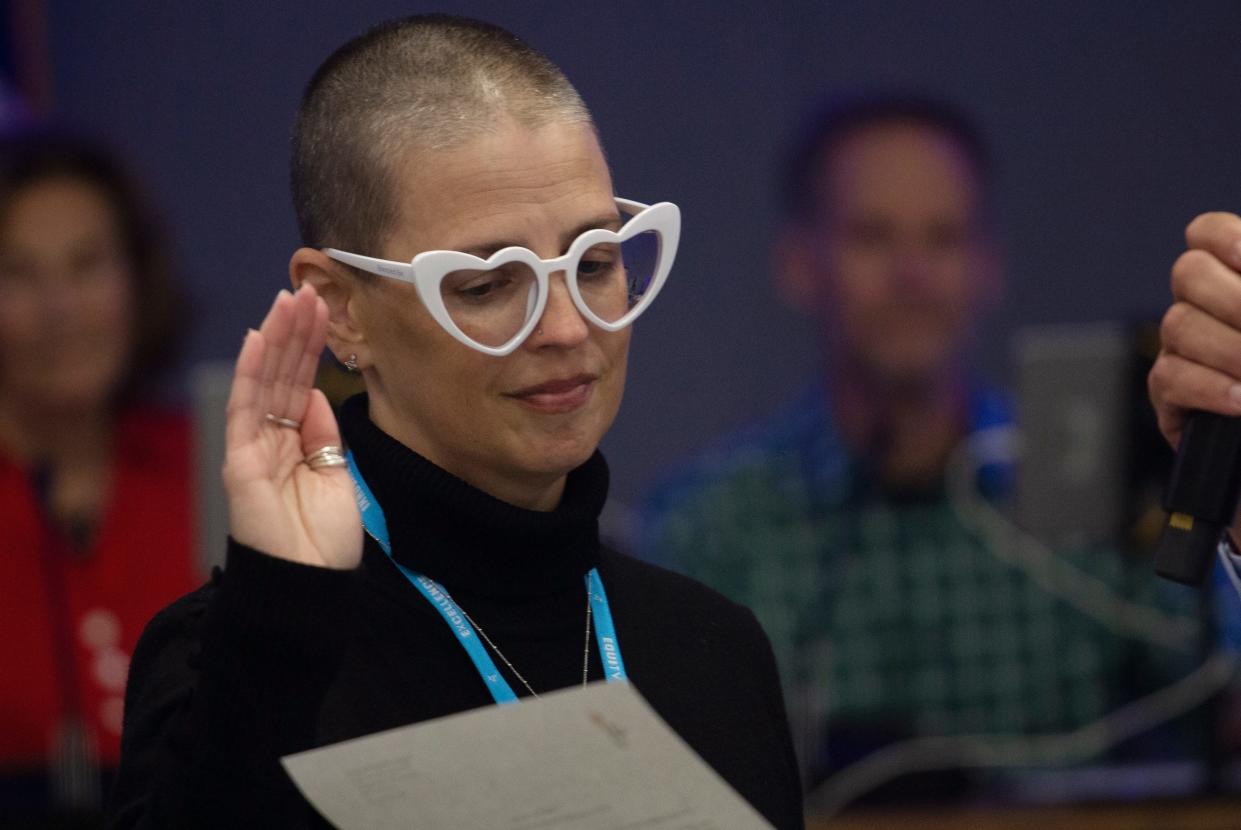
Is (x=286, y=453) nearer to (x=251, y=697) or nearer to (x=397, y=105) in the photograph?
(x=251, y=697)

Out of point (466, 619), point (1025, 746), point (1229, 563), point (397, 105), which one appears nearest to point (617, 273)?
point (397, 105)

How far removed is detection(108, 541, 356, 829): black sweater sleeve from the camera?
49.6 inches

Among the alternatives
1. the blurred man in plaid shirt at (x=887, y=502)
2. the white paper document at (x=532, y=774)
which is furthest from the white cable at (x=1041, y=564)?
the white paper document at (x=532, y=774)

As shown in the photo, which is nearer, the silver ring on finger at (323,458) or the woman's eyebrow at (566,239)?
the silver ring on finger at (323,458)

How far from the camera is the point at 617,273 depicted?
1593 millimetres

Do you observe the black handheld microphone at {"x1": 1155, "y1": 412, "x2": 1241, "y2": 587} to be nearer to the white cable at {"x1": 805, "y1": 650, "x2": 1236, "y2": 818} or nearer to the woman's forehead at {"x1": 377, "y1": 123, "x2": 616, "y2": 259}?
the woman's forehead at {"x1": 377, "y1": 123, "x2": 616, "y2": 259}

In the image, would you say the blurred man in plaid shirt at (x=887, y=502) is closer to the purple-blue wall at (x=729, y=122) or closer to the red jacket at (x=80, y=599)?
the purple-blue wall at (x=729, y=122)

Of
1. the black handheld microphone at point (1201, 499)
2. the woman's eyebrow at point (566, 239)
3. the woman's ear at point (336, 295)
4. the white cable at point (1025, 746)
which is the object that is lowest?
the white cable at point (1025, 746)

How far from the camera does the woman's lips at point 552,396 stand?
1572mm

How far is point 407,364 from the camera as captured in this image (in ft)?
5.20

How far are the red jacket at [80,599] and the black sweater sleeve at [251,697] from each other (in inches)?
114

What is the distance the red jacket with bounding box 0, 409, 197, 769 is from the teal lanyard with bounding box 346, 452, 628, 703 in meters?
2.64

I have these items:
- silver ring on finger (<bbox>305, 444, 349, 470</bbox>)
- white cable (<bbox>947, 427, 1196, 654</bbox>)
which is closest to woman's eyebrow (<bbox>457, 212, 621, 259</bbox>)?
silver ring on finger (<bbox>305, 444, 349, 470</bbox>)

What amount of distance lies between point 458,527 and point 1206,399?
0.72 metres
